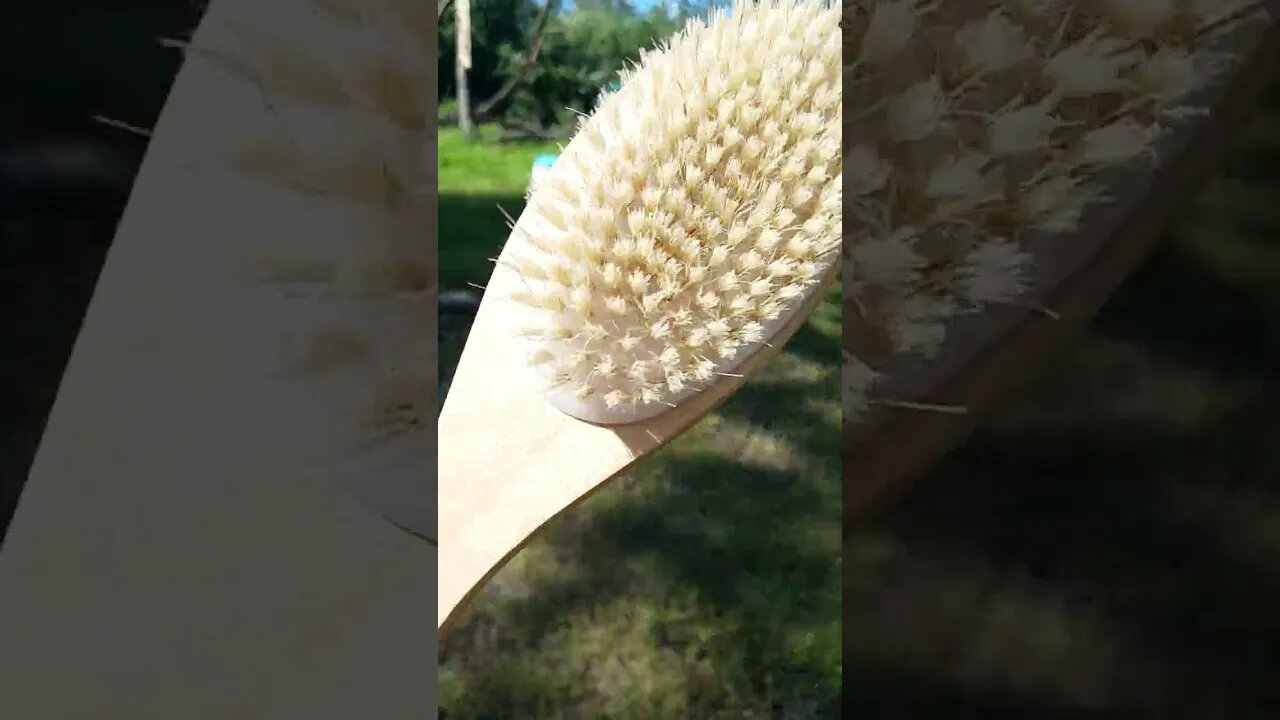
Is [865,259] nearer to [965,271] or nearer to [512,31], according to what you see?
[965,271]

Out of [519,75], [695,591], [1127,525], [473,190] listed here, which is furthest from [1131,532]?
[519,75]

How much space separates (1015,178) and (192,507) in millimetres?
195

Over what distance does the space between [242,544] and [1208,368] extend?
8.2 inches

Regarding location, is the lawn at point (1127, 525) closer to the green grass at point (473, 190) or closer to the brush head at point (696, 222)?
the brush head at point (696, 222)

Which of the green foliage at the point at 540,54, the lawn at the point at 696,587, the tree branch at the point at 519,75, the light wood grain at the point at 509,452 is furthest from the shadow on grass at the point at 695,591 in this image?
the tree branch at the point at 519,75

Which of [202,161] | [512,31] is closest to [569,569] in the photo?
[202,161]

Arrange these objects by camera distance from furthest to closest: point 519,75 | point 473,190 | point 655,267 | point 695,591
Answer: point 519,75 < point 473,190 < point 695,591 < point 655,267

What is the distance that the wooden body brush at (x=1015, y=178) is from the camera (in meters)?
0.15

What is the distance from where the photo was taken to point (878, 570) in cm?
17

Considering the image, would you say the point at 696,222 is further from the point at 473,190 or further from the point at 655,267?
the point at 473,190

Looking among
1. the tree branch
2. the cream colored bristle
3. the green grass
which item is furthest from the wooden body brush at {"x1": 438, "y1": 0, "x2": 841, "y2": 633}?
the tree branch

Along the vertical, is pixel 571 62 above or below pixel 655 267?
below

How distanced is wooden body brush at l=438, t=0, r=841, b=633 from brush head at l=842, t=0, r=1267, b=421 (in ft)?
0.66

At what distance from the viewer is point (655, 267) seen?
37cm
